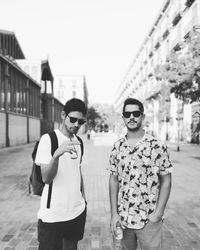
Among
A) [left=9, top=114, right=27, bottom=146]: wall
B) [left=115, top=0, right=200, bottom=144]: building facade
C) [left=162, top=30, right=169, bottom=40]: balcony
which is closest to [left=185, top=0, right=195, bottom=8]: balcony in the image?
[left=115, top=0, right=200, bottom=144]: building facade

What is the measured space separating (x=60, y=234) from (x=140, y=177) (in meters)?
0.80

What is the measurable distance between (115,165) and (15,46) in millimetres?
37112

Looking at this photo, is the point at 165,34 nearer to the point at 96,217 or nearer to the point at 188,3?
the point at 188,3

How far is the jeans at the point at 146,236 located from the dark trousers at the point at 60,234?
401 mm

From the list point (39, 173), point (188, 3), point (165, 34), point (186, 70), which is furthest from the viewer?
point (165, 34)

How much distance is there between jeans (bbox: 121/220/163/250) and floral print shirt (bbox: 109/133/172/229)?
5 centimetres

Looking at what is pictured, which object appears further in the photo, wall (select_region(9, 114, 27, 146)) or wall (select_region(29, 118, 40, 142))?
wall (select_region(29, 118, 40, 142))

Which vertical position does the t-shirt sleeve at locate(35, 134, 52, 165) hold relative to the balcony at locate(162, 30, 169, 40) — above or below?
below

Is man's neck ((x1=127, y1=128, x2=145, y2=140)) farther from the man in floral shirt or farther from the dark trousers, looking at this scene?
the dark trousers

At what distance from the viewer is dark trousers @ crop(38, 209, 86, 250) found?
228 cm

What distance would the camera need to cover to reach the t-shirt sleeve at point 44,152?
2205 mm

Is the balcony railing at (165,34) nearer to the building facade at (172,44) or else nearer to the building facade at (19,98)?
the building facade at (172,44)

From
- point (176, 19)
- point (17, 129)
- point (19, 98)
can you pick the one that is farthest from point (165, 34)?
point (17, 129)

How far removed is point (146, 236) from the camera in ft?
7.24
